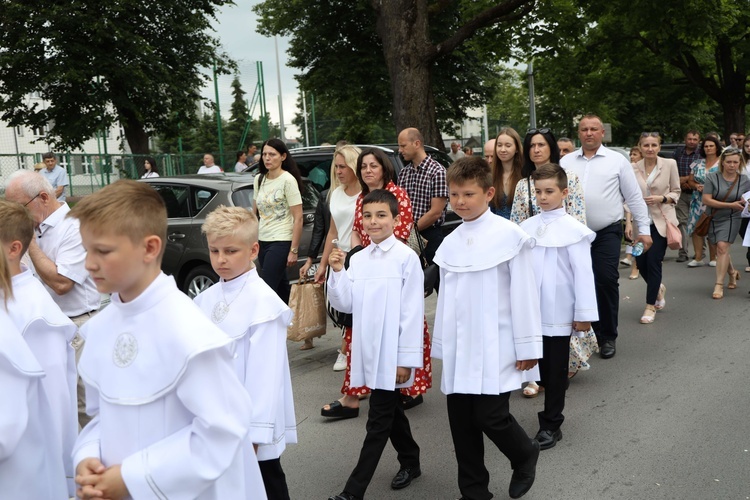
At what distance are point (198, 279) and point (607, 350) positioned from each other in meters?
4.69

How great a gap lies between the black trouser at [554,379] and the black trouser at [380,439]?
0.98 metres

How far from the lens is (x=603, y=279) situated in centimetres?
712

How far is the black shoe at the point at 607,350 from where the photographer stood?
7.32 metres

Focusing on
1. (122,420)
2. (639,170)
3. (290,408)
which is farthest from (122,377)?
(639,170)

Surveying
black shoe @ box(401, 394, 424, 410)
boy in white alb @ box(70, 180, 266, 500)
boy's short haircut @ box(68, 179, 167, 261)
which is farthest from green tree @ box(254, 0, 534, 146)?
boy in white alb @ box(70, 180, 266, 500)

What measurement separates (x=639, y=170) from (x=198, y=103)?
22.3 meters

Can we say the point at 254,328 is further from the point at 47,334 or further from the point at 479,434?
the point at 479,434

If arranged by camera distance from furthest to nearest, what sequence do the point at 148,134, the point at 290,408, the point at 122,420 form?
the point at 148,134, the point at 290,408, the point at 122,420

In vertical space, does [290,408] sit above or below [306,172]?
below

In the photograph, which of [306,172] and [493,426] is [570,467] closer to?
[493,426]

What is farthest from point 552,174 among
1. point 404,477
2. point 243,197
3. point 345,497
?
point 243,197

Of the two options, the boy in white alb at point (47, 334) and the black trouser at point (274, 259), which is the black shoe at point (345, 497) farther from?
the black trouser at point (274, 259)

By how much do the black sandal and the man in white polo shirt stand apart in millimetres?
1725

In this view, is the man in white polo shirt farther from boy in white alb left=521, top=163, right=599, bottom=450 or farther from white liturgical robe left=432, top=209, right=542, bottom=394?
boy in white alb left=521, top=163, right=599, bottom=450
